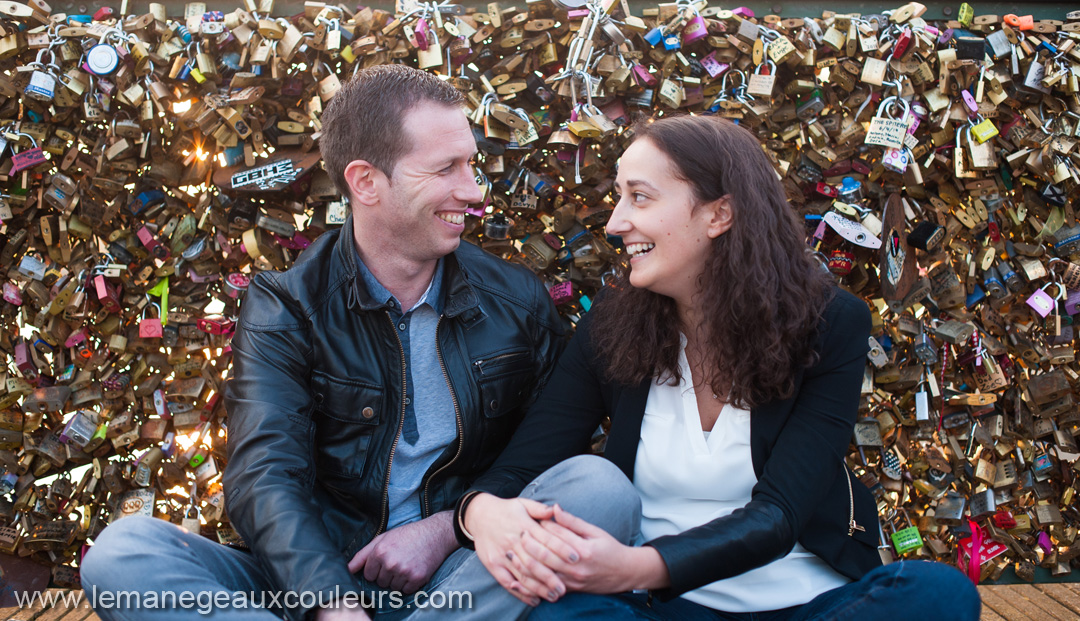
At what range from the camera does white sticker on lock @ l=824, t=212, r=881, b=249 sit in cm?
264

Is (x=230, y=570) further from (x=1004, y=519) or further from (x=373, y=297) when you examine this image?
(x=1004, y=519)

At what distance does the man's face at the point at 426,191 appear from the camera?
2.23 metres

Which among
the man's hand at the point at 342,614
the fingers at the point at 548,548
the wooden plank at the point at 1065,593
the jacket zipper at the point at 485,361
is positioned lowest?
the wooden plank at the point at 1065,593

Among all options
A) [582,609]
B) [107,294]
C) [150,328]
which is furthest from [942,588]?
[107,294]

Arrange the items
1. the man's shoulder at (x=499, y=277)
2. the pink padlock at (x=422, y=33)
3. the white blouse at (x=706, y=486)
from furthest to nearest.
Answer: the pink padlock at (x=422, y=33)
the man's shoulder at (x=499, y=277)
the white blouse at (x=706, y=486)

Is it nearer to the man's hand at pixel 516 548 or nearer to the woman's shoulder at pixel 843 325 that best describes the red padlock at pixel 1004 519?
the woman's shoulder at pixel 843 325

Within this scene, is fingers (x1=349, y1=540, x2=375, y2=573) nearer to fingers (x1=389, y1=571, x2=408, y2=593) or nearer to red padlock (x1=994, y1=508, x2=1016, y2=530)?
fingers (x1=389, y1=571, x2=408, y2=593)

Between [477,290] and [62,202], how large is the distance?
154cm

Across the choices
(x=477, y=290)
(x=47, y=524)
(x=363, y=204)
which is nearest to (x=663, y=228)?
(x=477, y=290)

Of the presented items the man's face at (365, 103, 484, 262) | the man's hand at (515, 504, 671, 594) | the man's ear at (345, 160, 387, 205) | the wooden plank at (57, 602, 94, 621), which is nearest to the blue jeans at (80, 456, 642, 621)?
the man's hand at (515, 504, 671, 594)

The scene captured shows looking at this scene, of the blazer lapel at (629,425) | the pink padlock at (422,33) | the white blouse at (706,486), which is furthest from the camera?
the pink padlock at (422,33)

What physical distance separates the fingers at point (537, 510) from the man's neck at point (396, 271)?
765mm

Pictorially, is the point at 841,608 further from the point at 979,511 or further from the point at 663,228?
Result: the point at 979,511

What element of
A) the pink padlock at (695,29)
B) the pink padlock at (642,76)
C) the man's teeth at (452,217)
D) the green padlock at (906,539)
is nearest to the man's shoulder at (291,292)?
the man's teeth at (452,217)
